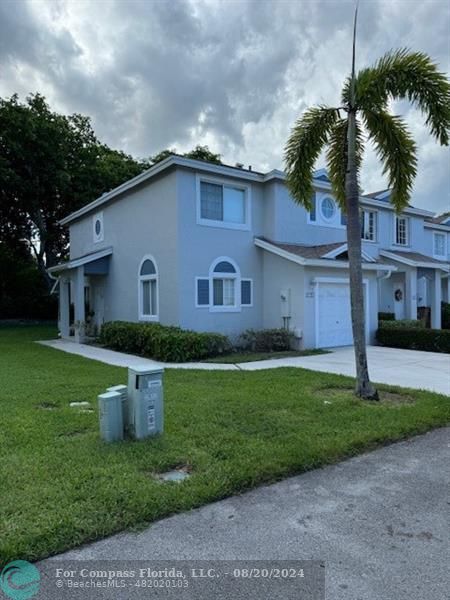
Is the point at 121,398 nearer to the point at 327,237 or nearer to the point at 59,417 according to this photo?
the point at 59,417

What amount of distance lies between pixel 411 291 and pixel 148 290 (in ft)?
39.7

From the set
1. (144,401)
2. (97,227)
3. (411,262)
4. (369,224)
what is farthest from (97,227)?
Result: (144,401)

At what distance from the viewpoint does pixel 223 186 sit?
587 inches

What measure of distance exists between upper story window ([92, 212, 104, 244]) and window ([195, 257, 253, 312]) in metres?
7.49

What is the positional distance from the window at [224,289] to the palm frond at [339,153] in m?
5.89

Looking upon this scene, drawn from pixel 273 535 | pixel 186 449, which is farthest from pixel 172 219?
pixel 273 535

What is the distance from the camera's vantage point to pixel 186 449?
191 inches

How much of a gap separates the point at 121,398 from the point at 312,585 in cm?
314

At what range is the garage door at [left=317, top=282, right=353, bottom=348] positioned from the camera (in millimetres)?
15023

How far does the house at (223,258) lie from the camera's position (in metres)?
14.1

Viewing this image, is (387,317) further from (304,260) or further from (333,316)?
(304,260)

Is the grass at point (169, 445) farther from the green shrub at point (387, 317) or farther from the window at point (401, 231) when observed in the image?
the window at point (401, 231)

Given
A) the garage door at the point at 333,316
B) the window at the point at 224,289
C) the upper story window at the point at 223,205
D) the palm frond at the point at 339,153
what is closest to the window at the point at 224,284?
the window at the point at 224,289

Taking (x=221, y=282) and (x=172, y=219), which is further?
(x=221, y=282)
